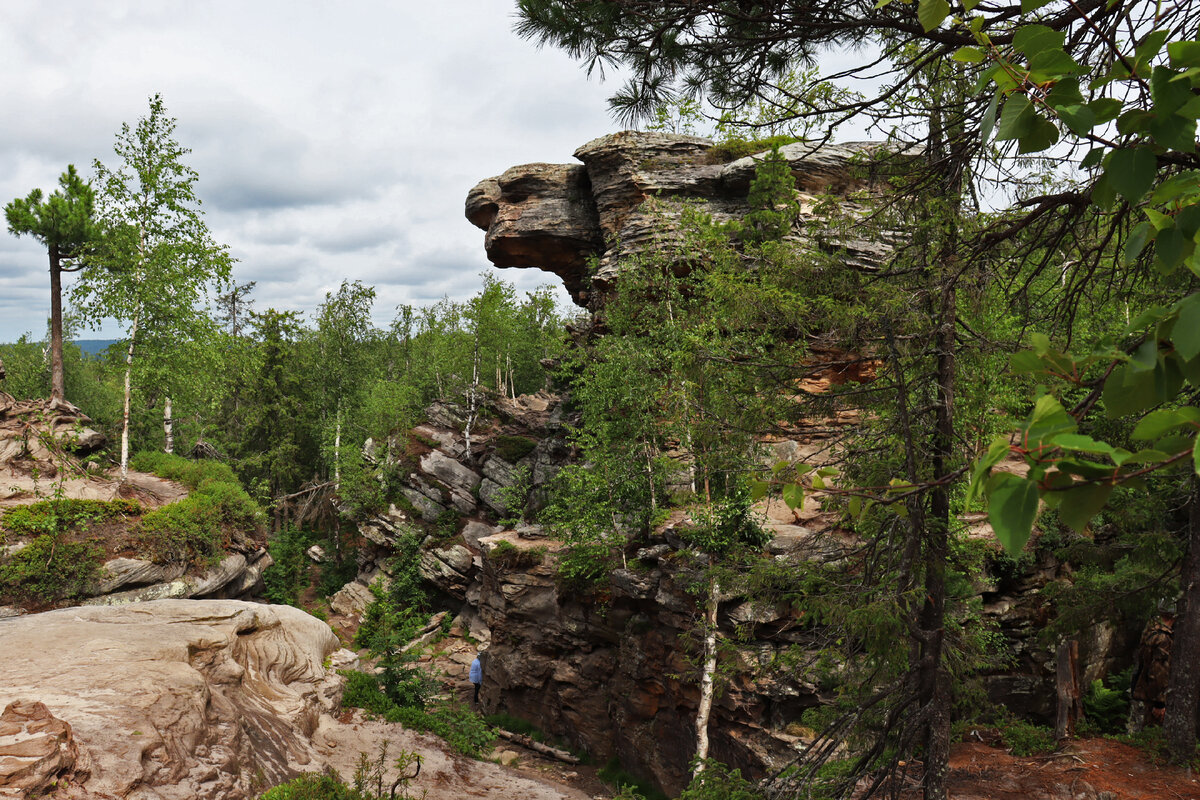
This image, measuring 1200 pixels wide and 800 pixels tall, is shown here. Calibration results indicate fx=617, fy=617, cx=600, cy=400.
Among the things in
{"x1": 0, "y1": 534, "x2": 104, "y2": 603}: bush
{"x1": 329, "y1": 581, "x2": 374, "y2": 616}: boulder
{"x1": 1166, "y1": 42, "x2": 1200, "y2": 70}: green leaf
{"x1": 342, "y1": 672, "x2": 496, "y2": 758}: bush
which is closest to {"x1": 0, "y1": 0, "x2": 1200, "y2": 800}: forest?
{"x1": 1166, "y1": 42, "x2": 1200, "y2": 70}: green leaf

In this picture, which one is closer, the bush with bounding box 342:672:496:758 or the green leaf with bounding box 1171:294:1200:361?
the green leaf with bounding box 1171:294:1200:361

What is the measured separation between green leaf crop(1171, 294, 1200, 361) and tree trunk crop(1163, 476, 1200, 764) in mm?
8958

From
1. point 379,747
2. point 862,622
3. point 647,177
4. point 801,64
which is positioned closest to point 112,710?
point 379,747

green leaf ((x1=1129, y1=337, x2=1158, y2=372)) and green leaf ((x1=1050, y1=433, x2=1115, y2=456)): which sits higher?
green leaf ((x1=1129, y1=337, x2=1158, y2=372))

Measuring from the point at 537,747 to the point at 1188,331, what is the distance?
17.2 m

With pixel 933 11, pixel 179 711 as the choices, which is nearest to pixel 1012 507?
pixel 933 11

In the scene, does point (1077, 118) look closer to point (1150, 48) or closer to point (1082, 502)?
point (1150, 48)

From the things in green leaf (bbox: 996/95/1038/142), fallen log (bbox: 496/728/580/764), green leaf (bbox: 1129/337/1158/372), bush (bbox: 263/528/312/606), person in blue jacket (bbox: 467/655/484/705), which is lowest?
fallen log (bbox: 496/728/580/764)

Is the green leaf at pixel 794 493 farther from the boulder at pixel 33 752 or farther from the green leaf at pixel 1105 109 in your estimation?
the boulder at pixel 33 752

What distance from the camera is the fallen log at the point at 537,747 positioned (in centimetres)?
1495

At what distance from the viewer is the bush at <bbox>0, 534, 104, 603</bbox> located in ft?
39.4

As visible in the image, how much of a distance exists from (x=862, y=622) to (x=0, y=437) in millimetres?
18482

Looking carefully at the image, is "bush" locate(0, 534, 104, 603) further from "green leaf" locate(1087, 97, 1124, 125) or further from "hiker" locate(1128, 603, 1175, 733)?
"hiker" locate(1128, 603, 1175, 733)

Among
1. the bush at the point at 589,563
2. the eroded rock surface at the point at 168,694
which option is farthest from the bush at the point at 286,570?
the eroded rock surface at the point at 168,694
